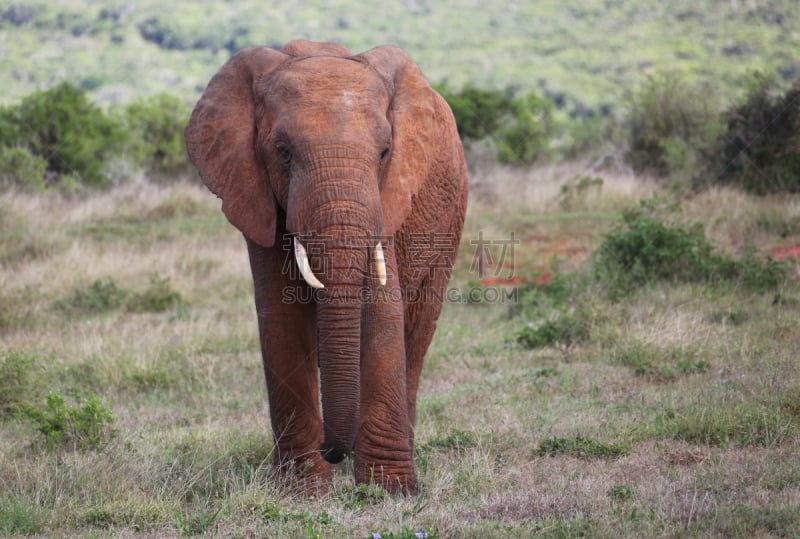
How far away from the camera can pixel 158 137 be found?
23062 mm

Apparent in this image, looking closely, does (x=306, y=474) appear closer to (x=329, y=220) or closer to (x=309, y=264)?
(x=309, y=264)

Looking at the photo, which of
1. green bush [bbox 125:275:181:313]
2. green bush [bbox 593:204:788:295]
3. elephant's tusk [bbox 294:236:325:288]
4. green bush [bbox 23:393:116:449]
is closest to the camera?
elephant's tusk [bbox 294:236:325:288]

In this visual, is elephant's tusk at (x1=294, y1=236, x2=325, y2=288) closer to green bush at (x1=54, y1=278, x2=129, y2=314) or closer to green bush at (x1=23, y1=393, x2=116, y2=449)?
green bush at (x1=23, y1=393, x2=116, y2=449)

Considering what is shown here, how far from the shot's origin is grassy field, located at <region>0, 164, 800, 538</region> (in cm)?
491

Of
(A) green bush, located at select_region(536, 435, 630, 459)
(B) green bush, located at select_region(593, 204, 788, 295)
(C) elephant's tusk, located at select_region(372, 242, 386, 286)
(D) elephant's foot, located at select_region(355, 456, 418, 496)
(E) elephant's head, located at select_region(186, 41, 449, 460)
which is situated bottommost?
(B) green bush, located at select_region(593, 204, 788, 295)

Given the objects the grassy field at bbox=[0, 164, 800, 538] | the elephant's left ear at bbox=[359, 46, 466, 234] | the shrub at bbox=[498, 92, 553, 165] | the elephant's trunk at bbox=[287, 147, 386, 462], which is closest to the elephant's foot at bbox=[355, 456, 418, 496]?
the grassy field at bbox=[0, 164, 800, 538]

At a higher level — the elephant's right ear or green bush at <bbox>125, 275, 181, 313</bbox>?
the elephant's right ear

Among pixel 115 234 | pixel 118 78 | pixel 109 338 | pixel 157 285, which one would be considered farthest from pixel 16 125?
pixel 118 78

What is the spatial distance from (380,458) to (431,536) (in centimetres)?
132

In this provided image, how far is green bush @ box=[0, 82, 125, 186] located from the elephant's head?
15184mm

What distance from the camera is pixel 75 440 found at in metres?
6.40

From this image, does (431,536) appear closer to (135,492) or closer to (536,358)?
(135,492)

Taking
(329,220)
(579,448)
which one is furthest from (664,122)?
(329,220)

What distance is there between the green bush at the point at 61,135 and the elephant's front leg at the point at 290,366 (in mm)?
15283
